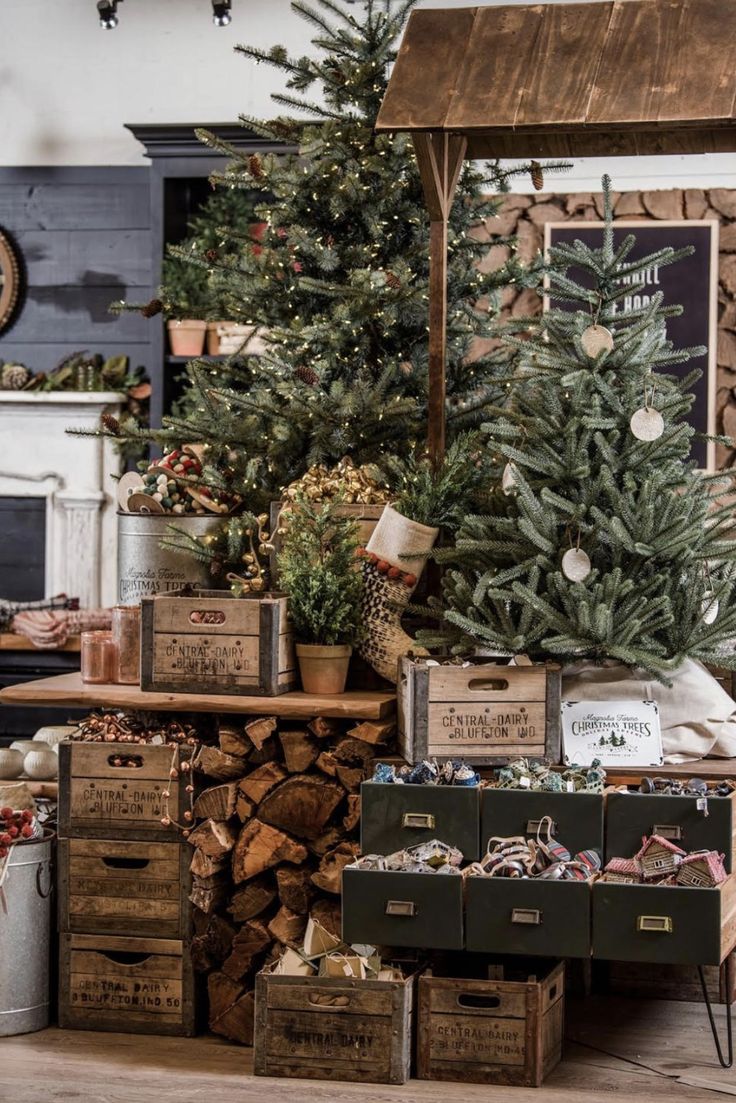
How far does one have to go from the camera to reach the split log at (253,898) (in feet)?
12.8

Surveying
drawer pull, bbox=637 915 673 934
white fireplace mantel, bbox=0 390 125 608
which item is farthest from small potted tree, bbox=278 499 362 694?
white fireplace mantel, bbox=0 390 125 608

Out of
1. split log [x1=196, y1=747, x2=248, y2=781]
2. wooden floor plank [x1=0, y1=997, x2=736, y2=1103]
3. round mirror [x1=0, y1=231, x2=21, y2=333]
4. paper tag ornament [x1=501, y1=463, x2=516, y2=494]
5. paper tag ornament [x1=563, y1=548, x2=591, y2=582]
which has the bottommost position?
wooden floor plank [x1=0, y1=997, x2=736, y2=1103]

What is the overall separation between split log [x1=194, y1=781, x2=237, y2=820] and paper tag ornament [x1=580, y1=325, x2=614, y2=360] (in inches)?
56.9

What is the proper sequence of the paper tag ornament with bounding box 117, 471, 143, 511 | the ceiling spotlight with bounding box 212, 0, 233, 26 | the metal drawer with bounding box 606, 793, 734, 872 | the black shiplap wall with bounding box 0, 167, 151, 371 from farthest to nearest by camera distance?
1. the black shiplap wall with bounding box 0, 167, 151, 371
2. the ceiling spotlight with bounding box 212, 0, 233, 26
3. the paper tag ornament with bounding box 117, 471, 143, 511
4. the metal drawer with bounding box 606, 793, 734, 872

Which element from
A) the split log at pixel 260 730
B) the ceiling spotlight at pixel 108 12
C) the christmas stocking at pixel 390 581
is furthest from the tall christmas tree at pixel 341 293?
the ceiling spotlight at pixel 108 12

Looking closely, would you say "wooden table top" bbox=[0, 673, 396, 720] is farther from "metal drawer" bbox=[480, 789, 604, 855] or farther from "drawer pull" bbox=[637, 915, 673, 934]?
"drawer pull" bbox=[637, 915, 673, 934]

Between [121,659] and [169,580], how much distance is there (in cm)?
45

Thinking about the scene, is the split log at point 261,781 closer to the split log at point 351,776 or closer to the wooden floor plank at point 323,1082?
the split log at point 351,776

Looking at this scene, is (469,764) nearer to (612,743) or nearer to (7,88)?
(612,743)

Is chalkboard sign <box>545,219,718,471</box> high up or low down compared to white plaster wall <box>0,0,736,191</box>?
down

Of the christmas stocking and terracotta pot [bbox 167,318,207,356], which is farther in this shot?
terracotta pot [bbox 167,318,207,356]

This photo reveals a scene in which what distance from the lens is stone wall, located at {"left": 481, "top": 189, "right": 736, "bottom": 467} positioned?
645 cm

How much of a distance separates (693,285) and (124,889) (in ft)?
12.4

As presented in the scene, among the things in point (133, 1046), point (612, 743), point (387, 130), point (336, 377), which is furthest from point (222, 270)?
→ point (133, 1046)
